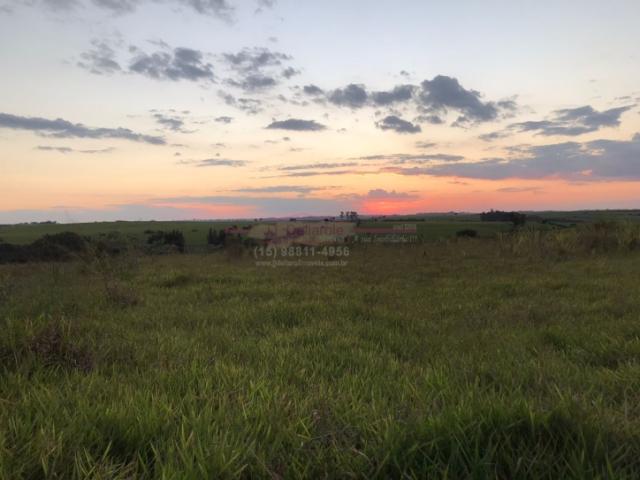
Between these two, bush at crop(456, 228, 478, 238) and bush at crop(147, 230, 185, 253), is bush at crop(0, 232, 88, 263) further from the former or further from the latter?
bush at crop(456, 228, 478, 238)

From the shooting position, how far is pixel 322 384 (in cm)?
346

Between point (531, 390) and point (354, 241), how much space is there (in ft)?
69.4

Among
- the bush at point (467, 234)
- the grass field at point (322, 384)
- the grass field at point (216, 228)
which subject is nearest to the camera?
the grass field at point (322, 384)

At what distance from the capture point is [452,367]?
4113 millimetres

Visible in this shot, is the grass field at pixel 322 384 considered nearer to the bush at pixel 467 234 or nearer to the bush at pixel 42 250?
the bush at pixel 467 234

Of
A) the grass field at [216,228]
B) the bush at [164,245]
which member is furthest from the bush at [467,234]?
the bush at [164,245]

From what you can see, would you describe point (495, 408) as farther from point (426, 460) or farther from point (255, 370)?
point (255, 370)

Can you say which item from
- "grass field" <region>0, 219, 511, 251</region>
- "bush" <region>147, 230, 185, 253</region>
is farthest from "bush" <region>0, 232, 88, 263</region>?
"bush" <region>147, 230, 185, 253</region>

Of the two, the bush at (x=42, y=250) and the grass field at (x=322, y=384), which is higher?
the grass field at (x=322, y=384)

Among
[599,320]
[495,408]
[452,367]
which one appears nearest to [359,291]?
[599,320]

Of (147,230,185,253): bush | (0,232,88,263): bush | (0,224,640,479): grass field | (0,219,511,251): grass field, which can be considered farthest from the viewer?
(0,232,88,263): bush

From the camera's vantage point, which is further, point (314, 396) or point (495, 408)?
point (314, 396)

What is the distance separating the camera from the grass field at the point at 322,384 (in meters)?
2.04

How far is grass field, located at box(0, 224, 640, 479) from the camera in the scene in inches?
80.4
